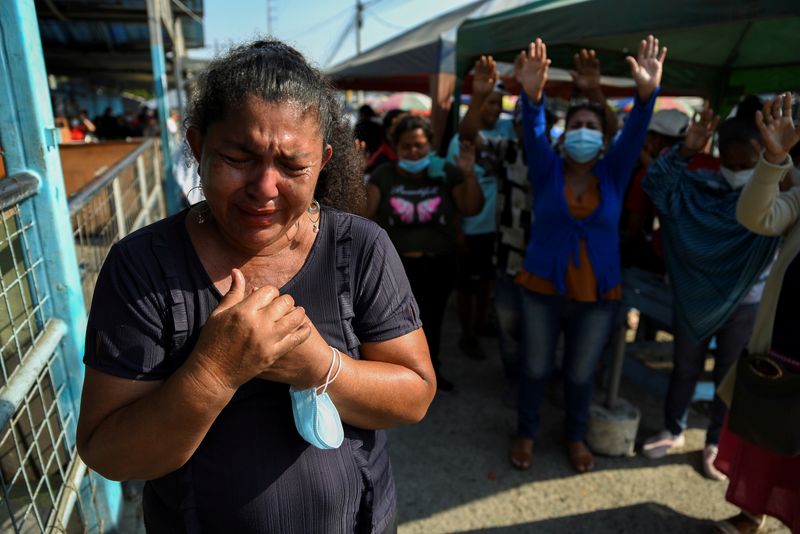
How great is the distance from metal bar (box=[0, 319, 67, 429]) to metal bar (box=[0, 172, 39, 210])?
1.45ft

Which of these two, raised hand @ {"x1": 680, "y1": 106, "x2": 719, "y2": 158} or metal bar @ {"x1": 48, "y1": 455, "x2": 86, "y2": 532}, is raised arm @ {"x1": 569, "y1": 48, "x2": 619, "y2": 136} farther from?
metal bar @ {"x1": 48, "y1": 455, "x2": 86, "y2": 532}

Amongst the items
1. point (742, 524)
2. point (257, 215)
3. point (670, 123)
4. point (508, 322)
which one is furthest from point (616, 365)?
point (257, 215)

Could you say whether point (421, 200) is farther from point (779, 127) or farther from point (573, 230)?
point (779, 127)

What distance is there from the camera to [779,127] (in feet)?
6.73

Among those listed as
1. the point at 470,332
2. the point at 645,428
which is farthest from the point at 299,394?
the point at 470,332

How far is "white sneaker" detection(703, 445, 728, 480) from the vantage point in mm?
2967

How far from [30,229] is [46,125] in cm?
33

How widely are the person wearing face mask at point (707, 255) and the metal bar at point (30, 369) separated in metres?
2.91

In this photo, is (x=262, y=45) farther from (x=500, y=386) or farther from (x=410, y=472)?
(x=500, y=386)

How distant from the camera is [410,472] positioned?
3.07 metres

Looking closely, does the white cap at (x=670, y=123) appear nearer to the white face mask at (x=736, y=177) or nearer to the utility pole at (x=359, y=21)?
the white face mask at (x=736, y=177)

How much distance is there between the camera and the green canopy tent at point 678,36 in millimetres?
2316

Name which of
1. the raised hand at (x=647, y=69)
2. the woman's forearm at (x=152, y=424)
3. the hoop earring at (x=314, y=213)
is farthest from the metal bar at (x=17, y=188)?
the raised hand at (x=647, y=69)

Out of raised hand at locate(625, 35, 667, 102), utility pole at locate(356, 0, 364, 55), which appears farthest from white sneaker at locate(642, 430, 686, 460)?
utility pole at locate(356, 0, 364, 55)
